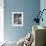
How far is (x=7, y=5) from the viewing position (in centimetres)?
534

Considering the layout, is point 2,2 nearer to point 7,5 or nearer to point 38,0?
point 7,5

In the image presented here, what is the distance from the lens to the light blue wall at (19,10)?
5.29 m

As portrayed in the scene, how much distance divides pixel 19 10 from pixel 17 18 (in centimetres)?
34

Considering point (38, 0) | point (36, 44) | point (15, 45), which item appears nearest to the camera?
point (36, 44)

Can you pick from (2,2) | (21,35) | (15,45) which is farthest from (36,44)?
(2,2)

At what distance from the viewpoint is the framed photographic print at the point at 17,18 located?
5348 millimetres

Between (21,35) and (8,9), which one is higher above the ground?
(8,9)

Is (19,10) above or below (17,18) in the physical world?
above

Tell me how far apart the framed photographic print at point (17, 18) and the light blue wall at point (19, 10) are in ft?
0.40

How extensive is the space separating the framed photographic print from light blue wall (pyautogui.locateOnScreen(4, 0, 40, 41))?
0.40 ft

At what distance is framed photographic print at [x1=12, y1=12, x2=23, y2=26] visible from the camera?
5348mm

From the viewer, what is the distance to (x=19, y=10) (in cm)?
532

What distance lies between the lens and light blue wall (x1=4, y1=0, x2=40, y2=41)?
529 cm

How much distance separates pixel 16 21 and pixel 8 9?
585 millimetres
